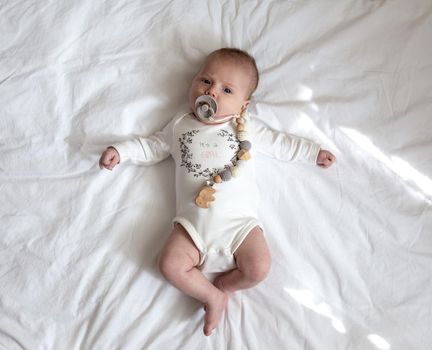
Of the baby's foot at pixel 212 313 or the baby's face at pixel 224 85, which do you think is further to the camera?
the baby's face at pixel 224 85

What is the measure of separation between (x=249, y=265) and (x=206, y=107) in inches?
16.4

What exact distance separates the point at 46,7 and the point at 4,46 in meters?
0.17

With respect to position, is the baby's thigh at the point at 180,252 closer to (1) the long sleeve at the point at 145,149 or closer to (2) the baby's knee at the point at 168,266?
(2) the baby's knee at the point at 168,266

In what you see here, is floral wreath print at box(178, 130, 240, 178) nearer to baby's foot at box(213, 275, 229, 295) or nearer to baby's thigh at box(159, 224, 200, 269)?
baby's thigh at box(159, 224, 200, 269)

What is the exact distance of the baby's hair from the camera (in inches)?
46.8

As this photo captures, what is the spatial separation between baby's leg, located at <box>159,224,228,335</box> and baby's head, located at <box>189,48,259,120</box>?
1.18 feet

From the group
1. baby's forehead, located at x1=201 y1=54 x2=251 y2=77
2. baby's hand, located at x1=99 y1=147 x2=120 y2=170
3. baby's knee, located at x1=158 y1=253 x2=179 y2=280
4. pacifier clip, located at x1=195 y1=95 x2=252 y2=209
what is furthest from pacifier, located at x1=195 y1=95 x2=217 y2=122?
baby's knee, located at x1=158 y1=253 x2=179 y2=280

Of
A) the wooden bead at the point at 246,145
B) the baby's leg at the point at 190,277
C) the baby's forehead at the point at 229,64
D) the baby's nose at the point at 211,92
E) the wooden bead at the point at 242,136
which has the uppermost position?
the baby's forehead at the point at 229,64

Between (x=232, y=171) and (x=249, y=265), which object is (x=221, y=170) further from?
(x=249, y=265)

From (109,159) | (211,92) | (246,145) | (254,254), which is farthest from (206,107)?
(254,254)

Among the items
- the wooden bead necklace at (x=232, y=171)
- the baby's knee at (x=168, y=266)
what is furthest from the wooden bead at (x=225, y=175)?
the baby's knee at (x=168, y=266)

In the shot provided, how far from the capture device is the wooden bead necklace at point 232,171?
3.60 feet

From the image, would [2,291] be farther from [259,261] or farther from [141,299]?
[259,261]

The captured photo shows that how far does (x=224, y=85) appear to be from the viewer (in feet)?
3.84
